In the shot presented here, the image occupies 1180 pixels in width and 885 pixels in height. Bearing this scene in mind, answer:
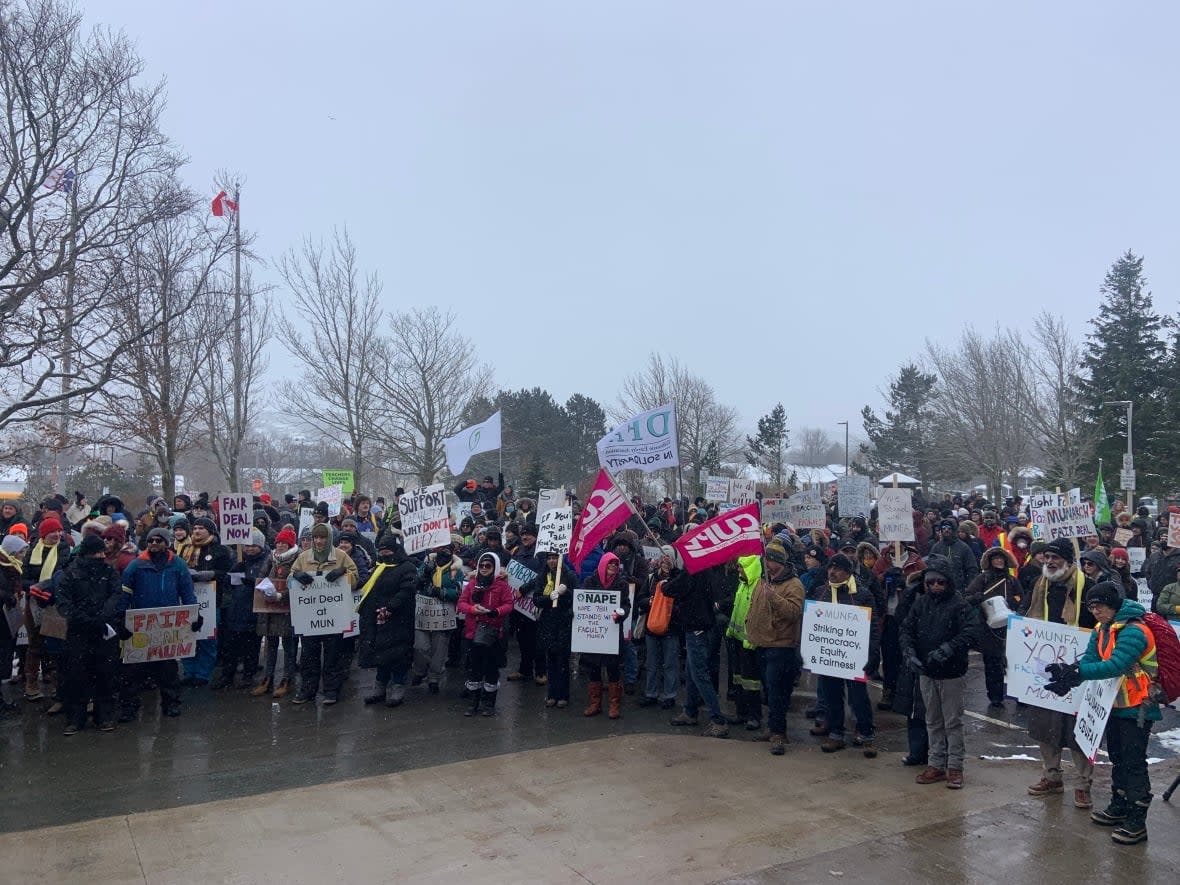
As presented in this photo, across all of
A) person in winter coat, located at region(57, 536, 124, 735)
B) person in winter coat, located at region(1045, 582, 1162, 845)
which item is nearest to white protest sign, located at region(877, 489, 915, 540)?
person in winter coat, located at region(1045, 582, 1162, 845)

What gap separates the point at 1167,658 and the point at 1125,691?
0.35 m

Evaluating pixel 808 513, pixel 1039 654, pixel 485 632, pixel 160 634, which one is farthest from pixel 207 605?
pixel 808 513

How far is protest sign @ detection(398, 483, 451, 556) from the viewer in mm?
10750

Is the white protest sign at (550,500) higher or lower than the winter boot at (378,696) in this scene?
higher

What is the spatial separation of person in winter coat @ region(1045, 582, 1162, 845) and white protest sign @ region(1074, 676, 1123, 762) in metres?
0.06

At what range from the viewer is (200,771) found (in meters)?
7.70

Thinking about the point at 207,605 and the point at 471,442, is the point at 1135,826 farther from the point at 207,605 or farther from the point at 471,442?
the point at 471,442

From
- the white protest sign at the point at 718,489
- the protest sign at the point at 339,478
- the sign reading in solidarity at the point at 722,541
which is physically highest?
the protest sign at the point at 339,478

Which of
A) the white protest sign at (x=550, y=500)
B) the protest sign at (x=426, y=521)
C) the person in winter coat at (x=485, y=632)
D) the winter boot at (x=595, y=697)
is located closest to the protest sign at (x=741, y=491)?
the white protest sign at (x=550, y=500)

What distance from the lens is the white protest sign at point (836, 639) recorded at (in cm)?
812

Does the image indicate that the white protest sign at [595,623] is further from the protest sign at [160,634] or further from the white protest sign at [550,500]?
the white protest sign at [550,500]

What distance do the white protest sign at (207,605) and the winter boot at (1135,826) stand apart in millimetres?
8725

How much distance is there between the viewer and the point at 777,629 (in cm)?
830

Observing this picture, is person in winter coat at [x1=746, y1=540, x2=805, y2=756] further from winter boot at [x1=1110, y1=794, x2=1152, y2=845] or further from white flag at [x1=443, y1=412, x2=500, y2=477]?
white flag at [x1=443, y1=412, x2=500, y2=477]
